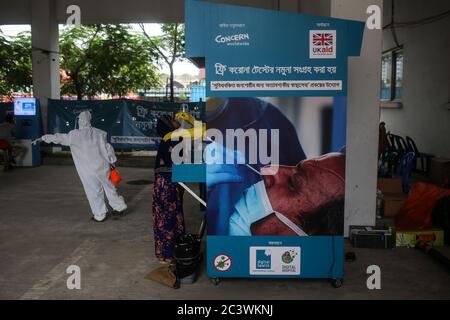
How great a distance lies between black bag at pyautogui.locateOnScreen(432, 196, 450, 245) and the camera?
5473 millimetres

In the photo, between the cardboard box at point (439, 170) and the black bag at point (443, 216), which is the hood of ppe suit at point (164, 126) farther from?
the cardboard box at point (439, 170)

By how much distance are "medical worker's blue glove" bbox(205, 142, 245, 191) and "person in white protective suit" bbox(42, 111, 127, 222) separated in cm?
315

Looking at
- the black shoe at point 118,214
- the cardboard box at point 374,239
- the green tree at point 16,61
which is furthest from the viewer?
the green tree at point 16,61

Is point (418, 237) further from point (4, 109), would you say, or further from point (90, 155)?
point (4, 109)

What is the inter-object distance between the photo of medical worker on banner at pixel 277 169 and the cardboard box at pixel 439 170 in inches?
212

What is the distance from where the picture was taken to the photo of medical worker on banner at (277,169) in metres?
4.01

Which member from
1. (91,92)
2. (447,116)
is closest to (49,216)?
(447,116)

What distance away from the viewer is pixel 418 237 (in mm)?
5469

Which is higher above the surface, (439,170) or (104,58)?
(104,58)

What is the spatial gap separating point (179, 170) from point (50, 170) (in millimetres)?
8437

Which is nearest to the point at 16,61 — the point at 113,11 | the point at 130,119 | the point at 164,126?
the point at 113,11

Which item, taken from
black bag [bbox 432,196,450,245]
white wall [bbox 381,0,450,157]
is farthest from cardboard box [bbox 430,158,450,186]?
black bag [bbox 432,196,450,245]

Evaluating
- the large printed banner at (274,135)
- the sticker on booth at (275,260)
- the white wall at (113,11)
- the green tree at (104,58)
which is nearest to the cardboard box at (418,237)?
the large printed banner at (274,135)

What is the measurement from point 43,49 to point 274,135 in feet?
37.4
